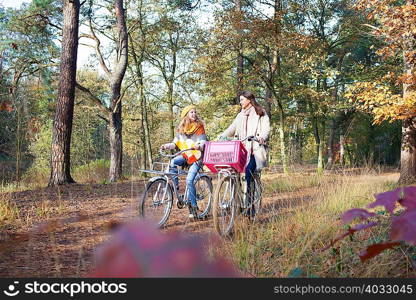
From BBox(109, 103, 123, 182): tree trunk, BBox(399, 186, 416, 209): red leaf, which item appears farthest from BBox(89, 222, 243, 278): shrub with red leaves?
BBox(109, 103, 123, 182): tree trunk

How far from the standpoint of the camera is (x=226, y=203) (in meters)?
4.28

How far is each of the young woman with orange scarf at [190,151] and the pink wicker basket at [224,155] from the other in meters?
0.67

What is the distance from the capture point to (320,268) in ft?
8.59

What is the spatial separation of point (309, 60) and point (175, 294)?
1466cm

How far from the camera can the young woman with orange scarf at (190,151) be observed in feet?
16.6

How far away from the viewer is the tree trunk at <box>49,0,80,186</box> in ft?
27.9

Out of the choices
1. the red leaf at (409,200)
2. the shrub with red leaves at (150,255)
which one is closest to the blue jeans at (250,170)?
the red leaf at (409,200)

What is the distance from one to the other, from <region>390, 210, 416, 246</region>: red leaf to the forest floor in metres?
0.58

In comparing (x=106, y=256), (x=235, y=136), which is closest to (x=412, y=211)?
(x=106, y=256)

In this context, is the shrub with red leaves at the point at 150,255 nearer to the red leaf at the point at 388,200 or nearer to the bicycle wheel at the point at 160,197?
the red leaf at the point at 388,200

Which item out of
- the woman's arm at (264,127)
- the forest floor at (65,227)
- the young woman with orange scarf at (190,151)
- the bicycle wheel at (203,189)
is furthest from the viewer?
the bicycle wheel at (203,189)

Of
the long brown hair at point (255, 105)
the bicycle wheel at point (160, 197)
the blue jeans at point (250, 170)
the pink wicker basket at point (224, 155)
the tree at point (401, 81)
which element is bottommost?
the bicycle wheel at point (160, 197)

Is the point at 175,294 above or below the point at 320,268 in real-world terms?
above

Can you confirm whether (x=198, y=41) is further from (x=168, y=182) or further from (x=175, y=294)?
(x=175, y=294)
